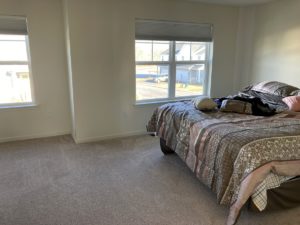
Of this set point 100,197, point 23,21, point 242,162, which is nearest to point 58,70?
point 23,21

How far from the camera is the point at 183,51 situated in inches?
175

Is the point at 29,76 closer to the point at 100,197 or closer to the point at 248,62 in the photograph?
the point at 100,197

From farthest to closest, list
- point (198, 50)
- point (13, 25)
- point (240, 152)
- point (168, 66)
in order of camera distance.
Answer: point (198, 50) → point (168, 66) → point (13, 25) → point (240, 152)

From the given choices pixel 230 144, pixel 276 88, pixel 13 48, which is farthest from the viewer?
pixel 13 48

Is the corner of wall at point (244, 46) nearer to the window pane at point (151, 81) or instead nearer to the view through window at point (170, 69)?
the view through window at point (170, 69)

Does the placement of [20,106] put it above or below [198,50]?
below

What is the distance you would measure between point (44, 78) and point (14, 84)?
48 cm

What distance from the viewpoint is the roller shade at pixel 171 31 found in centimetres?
396

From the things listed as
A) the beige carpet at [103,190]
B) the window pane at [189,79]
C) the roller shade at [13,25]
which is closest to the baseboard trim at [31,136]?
the beige carpet at [103,190]

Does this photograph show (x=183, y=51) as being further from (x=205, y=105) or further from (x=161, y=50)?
(x=205, y=105)

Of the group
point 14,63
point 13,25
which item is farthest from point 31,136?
point 13,25

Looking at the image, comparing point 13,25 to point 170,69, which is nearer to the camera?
point 13,25

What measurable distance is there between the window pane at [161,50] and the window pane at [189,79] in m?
0.32

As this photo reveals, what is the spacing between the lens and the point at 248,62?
4.66 meters
